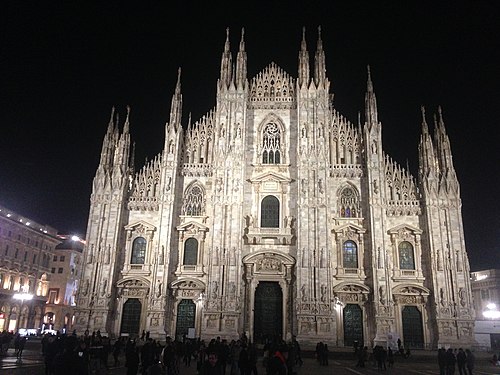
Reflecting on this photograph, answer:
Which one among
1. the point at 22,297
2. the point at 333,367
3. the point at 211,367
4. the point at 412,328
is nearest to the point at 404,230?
the point at 412,328

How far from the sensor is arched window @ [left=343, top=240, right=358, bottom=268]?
35812 mm

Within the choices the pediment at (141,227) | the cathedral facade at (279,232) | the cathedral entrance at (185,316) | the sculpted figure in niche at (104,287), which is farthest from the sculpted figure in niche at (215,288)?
the sculpted figure in niche at (104,287)

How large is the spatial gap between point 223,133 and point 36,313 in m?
40.0

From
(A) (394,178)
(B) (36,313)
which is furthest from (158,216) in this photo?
(B) (36,313)

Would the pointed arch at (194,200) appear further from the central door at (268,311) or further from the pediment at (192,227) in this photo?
the central door at (268,311)

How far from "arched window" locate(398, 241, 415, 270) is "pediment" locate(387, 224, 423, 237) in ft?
2.91

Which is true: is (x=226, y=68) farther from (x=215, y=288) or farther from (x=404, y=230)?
(x=404, y=230)

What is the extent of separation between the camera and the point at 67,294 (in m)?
66.5

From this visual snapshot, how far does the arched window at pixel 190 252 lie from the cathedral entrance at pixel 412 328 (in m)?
17.1

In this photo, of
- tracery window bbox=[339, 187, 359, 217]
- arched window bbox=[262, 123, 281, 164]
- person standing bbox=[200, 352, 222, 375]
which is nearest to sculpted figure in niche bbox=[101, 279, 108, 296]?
arched window bbox=[262, 123, 281, 164]

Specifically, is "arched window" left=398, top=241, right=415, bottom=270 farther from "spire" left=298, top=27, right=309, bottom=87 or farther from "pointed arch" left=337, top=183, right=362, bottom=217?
"spire" left=298, top=27, right=309, bottom=87

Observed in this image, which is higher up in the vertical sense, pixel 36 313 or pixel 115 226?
pixel 115 226

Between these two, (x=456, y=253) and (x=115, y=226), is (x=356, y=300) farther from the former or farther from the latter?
(x=115, y=226)

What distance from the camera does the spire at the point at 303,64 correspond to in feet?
131
